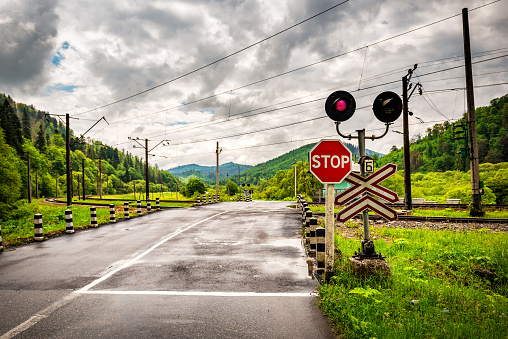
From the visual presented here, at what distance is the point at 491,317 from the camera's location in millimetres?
4004

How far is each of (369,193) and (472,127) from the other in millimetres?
14392

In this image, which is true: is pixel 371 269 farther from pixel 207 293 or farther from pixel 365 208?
pixel 207 293

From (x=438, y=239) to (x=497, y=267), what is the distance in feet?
11.1

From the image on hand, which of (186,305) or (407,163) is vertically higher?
(407,163)

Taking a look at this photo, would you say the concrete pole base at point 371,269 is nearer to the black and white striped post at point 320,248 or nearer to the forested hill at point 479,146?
the black and white striped post at point 320,248

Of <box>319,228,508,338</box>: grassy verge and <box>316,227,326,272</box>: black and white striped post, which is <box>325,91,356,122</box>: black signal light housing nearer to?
<box>316,227,326,272</box>: black and white striped post

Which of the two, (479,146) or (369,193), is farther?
(479,146)

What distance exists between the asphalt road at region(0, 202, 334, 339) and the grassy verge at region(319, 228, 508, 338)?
0.45 m

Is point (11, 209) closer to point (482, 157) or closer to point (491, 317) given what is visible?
point (491, 317)

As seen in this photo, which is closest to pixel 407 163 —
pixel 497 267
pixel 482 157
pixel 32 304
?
pixel 497 267

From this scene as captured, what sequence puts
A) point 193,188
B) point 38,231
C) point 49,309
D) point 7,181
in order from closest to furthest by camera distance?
point 49,309, point 38,231, point 7,181, point 193,188

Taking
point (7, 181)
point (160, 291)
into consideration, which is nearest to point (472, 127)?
point (160, 291)

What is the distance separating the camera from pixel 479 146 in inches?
3666

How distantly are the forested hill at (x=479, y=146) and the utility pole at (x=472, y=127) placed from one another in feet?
202
